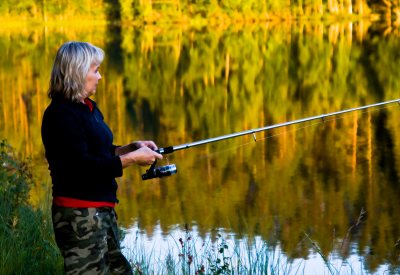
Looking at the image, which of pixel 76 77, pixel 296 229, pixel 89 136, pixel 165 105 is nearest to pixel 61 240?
pixel 89 136

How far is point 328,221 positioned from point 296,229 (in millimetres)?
485

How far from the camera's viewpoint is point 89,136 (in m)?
3.33

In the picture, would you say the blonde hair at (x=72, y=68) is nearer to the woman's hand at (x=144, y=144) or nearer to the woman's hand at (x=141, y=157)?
the woman's hand at (x=141, y=157)

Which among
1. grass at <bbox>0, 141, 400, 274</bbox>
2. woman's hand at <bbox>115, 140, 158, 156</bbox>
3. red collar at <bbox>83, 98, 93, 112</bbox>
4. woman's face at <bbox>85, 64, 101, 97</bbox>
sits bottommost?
grass at <bbox>0, 141, 400, 274</bbox>

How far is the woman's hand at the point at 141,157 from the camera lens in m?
3.34

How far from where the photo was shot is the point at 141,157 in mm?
3375

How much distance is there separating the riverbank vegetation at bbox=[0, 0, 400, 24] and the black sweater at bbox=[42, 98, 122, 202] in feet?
178

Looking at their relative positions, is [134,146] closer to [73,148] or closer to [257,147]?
[73,148]

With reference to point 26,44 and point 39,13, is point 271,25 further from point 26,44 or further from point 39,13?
point 26,44

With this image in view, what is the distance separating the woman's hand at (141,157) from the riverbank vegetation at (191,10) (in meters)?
54.2

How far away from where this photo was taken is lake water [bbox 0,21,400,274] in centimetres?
781

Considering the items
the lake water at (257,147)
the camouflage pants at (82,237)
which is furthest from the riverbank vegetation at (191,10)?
the camouflage pants at (82,237)

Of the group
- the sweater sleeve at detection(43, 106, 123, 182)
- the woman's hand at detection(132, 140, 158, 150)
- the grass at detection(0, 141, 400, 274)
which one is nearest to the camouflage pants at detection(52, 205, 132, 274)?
the sweater sleeve at detection(43, 106, 123, 182)

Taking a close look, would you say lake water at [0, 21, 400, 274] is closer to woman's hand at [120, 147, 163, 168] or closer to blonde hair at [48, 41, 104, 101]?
woman's hand at [120, 147, 163, 168]
